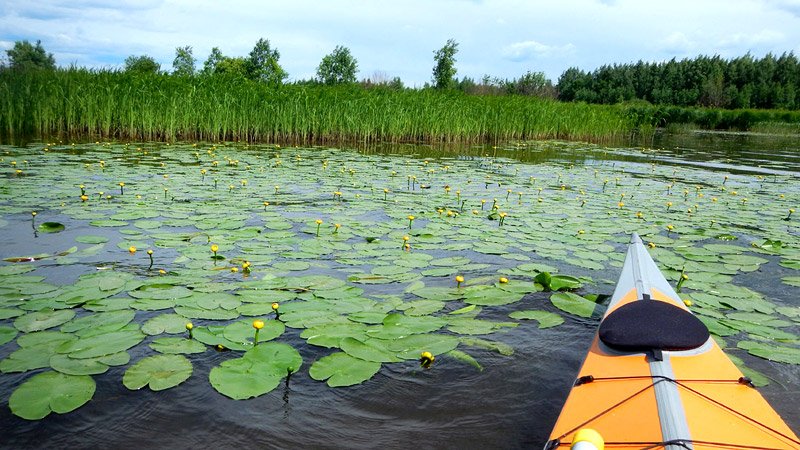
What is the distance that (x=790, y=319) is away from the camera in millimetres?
2416

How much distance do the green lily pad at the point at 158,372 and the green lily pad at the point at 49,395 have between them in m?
0.12

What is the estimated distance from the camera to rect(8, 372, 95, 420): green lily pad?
4.75 feet

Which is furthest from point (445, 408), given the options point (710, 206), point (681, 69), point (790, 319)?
point (681, 69)

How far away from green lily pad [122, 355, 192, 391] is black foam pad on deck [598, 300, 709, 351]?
1.45 metres

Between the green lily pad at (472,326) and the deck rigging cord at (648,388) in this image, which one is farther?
the green lily pad at (472,326)

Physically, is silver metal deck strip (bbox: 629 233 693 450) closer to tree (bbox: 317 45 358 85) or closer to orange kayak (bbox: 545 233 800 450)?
orange kayak (bbox: 545 233 800 450)

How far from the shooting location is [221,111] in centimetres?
912

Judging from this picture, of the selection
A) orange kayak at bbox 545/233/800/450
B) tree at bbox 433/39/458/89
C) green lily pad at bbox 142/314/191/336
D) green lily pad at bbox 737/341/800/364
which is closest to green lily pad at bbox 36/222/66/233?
green lily pad at bbox 142/314/191/336

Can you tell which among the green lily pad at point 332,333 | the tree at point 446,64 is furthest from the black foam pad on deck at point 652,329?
the tree at point 446,64

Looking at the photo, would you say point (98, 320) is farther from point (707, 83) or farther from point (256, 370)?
point (707, 83)

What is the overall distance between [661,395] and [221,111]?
918 cm

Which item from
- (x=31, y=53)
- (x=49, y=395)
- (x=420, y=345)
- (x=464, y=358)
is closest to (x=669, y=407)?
(x=464, y=358)

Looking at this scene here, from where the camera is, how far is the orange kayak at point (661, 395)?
1.17m

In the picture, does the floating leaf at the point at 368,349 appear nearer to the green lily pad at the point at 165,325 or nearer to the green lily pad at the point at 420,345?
the green lily pad at the point at 420,345
